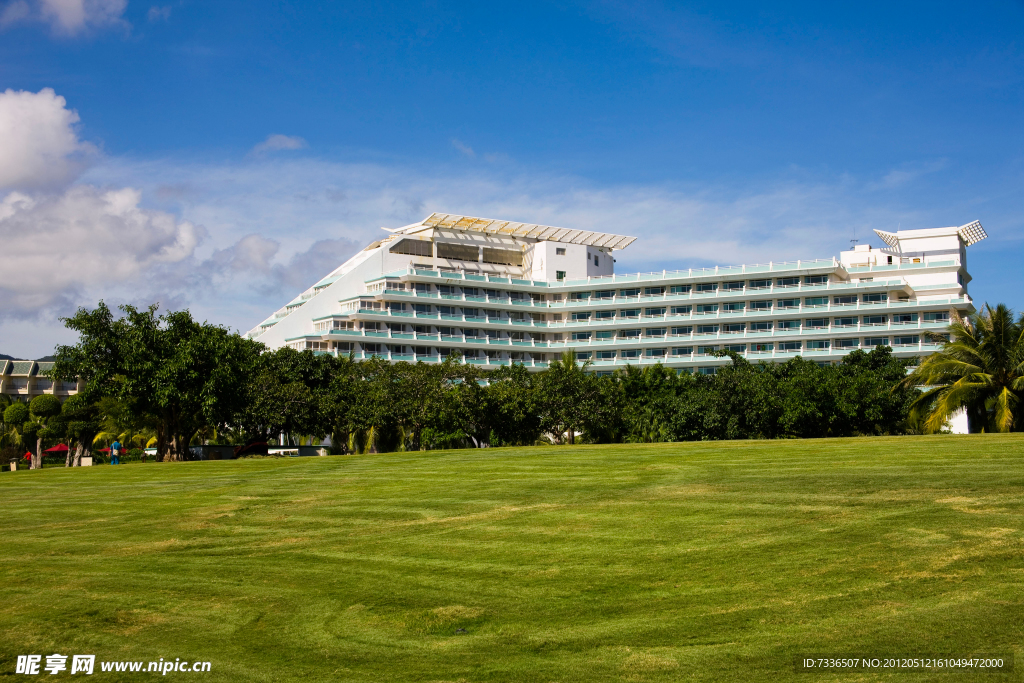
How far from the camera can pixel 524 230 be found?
114 metres

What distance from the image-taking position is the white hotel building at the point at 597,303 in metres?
94.9

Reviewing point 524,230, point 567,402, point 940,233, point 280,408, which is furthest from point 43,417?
point 940,233

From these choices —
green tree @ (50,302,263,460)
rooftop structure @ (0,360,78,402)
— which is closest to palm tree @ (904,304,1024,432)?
green tree @ (50,302,263,460)

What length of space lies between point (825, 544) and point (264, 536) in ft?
33.5

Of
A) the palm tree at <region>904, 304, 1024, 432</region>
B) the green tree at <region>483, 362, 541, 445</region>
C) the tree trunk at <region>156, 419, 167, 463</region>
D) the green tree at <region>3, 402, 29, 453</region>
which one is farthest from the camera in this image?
the green tree at <region>3, 402, 29, 453</region>

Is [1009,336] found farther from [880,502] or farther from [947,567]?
[947,567]

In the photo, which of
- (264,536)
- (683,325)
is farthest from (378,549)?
(683,325)

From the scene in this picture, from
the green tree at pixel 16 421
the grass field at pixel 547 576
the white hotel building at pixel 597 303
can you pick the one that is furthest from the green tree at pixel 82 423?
the grass field at pixel 547 576

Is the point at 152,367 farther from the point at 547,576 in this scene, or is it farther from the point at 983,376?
the point at 983,376

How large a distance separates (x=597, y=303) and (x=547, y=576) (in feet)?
312

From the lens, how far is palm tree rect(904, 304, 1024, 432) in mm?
45406

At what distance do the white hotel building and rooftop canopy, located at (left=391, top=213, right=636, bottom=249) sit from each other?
9.7 inches

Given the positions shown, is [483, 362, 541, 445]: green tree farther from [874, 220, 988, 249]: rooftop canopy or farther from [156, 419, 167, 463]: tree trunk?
[874, 220, 988, 249]: rooftop canopy

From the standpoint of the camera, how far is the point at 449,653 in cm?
1065
